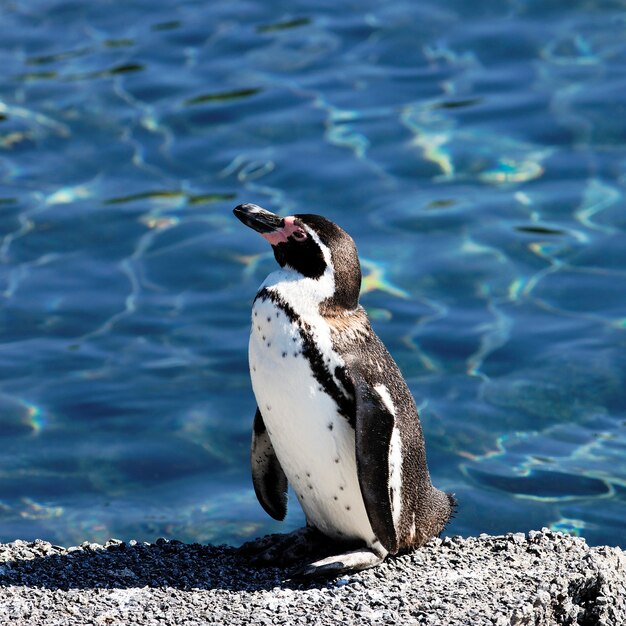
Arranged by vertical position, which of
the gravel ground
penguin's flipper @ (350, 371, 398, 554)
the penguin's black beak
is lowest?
the gravel ground

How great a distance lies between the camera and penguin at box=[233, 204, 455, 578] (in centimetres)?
406

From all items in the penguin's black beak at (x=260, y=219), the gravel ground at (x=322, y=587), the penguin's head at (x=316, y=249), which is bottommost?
the gravel ground at (x=322, y=587)

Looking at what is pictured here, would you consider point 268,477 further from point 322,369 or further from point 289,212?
point 289,212

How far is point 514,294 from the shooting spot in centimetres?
739

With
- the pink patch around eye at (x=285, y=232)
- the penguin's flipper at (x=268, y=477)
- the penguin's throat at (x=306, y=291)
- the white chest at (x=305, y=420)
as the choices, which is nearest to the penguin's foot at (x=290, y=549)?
the white chest at (x=305, y=420)

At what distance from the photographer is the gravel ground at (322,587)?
3881 mm

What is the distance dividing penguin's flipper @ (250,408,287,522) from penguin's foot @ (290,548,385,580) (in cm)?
46

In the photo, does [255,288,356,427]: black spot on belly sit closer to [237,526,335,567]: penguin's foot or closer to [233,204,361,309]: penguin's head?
[233,204,361,309]: penguin's head

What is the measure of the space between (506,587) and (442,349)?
2931 mm

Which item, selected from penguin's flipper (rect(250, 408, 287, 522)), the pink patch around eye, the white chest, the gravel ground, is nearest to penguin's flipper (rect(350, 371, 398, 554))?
the white chest

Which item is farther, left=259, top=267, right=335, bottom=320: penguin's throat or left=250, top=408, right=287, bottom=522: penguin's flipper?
left=250, top=408, right=287, bottom=522: penguin's flipper

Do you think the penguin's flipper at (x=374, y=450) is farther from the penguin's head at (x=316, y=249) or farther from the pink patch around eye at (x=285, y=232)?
the pink patch around eye at (x=285, y=232)

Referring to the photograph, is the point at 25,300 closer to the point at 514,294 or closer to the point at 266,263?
the point at 266,263

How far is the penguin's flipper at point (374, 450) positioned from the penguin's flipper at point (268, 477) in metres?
0.58
